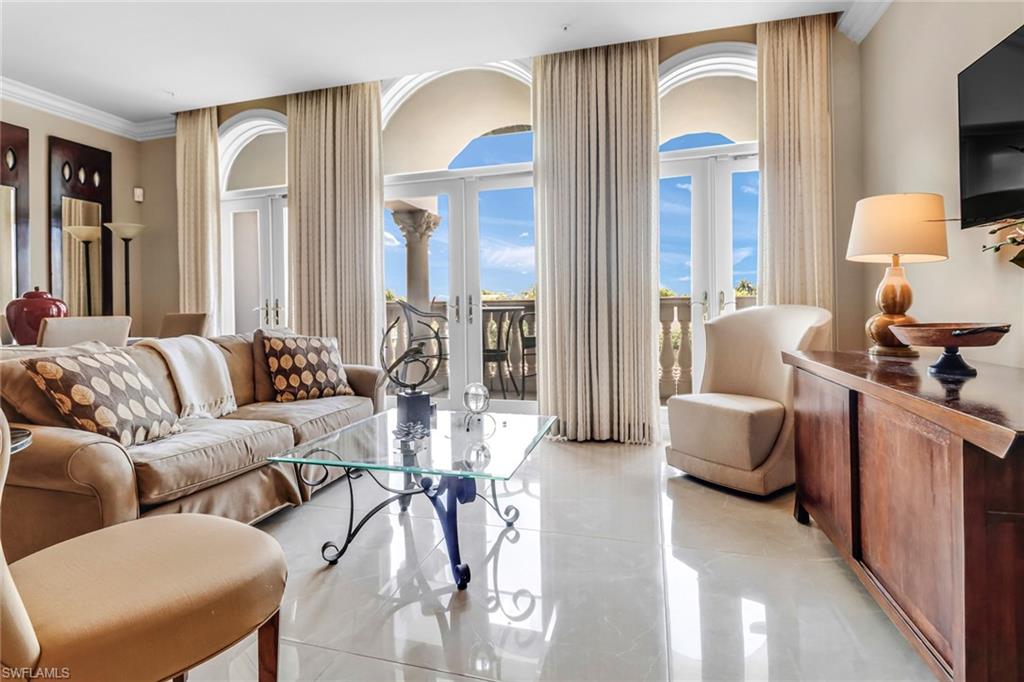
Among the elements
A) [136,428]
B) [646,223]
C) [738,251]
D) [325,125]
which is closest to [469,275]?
[646,223]

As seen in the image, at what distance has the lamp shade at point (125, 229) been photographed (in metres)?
4.88

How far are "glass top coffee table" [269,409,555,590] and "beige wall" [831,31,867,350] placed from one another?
233 centimetres

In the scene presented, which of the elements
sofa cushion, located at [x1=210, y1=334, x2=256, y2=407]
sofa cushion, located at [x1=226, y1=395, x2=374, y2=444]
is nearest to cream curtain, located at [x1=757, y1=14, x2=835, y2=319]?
sofa cushion, located at [x1=226, y1=395, x2=374, y2=444]

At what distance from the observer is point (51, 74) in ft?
13.8

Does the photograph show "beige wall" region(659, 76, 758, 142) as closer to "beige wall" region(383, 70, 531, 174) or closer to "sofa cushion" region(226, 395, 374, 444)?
"beige wall" region(383, 70, 531, 174)

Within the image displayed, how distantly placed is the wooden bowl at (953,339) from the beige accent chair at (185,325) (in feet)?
14.3

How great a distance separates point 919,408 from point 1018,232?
3.37 ft

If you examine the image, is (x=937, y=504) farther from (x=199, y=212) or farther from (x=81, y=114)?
(x=81, y=114)

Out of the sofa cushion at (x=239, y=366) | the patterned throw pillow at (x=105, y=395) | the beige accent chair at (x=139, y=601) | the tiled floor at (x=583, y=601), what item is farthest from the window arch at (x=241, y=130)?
the beige accent chair at (x=139, y=601)

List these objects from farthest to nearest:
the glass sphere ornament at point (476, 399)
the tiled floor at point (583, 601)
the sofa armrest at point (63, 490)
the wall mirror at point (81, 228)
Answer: the wall mirror at point (81, 228) → the glass sphere ornament at point (476, 399) → the sofa armrest at point (63, 490) → the tiled floor at point (583, 601)

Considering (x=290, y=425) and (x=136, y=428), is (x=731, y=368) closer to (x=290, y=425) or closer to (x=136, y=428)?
(x=290, y=425)

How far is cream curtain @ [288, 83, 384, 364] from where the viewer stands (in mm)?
4504

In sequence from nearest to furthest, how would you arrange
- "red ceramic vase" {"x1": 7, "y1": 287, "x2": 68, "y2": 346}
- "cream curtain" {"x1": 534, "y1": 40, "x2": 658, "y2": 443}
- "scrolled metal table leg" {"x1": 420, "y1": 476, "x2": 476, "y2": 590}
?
"scrolled metal table leg" {"x1": 420, "y1": 476, "x2": 476, "y2": 590} → "red ceramic vase" {"x1": 7, "y1": 287, "x2": 68, "y2": 346} → "cream curtain" {"x1": 534, "y1": 40, "x2": 658, "y2": 443}

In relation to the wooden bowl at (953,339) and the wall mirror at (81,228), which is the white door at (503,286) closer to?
the wooden bowl at (953,339)
